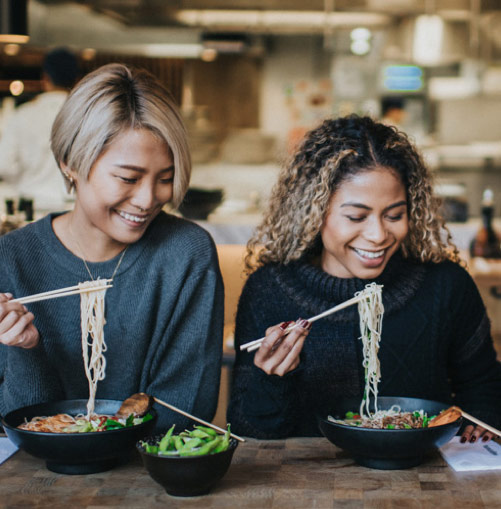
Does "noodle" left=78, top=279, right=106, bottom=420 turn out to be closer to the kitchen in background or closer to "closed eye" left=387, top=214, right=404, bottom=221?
"closed eye" left=387, top=214, right=404, bottom=221

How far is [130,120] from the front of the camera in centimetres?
196

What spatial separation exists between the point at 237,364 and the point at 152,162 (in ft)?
2.18

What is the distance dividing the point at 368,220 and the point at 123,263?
2.33 feet

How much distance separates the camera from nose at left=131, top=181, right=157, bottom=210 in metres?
1.94

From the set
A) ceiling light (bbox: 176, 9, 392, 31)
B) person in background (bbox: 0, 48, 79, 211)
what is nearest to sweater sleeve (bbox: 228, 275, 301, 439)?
person in background (bbox: 0, 48, 79, 211)

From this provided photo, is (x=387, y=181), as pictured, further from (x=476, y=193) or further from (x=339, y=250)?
(x=476, y=193)

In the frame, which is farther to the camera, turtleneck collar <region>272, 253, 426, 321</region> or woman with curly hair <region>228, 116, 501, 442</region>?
turtleneck collar <region>272, 253, 426, 321</region>

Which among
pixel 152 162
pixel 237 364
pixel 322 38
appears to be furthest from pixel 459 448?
pixel 322 38

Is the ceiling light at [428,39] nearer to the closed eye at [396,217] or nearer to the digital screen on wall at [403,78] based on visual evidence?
the digital screen on wall at [403,78]

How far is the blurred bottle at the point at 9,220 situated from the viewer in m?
3.92

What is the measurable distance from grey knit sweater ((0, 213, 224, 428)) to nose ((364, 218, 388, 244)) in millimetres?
491

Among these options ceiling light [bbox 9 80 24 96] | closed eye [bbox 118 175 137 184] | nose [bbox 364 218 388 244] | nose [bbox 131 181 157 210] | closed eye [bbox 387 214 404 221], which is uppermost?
ceiling light [bbox 9 80 24 96]

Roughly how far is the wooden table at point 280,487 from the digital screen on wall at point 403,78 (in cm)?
617

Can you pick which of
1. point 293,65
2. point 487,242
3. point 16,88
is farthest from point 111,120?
point 293,65
